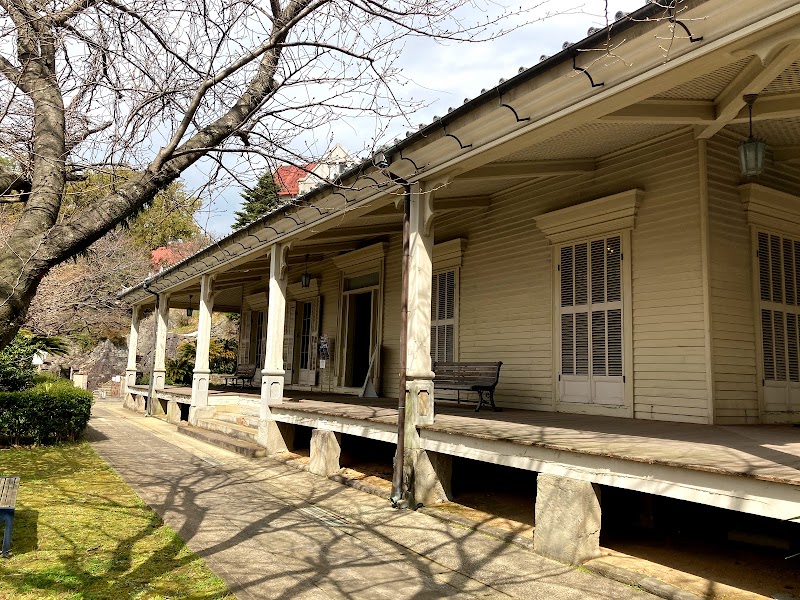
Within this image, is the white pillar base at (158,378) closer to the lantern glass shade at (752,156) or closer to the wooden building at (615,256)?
the wooden building at (615,256)

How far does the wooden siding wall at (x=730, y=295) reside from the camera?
236 inches

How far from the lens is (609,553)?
14.3 feet

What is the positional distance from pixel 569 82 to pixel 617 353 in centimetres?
359

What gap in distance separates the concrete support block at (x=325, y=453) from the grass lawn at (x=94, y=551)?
2180 millimetres

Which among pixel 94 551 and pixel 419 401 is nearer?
pixel 94 551

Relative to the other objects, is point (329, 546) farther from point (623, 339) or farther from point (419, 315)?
point (623, 339)

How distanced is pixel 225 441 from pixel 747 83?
8606mm

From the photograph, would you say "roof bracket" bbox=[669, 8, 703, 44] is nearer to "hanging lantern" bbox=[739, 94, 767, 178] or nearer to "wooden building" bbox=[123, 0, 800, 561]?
"wooden building" bbox=[123, 0, 800, 561]

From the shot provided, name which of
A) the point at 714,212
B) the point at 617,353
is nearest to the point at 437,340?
→ the point at 617,353

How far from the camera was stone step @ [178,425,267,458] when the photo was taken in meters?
8.85

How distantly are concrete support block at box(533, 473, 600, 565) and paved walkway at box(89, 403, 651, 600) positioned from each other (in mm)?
114

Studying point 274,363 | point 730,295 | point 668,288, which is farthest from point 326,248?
point 730,295

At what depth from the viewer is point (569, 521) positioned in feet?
13.7

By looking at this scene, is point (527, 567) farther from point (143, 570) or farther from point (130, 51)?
point (130, 51)
